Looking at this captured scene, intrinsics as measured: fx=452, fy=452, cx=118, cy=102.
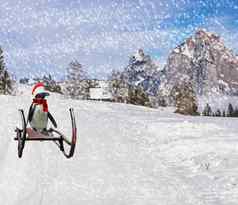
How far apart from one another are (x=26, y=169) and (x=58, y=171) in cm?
76

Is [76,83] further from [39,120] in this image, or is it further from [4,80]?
[39,120]

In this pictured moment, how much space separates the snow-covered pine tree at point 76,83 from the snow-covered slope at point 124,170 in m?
79.8

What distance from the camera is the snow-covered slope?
8672 millimetres

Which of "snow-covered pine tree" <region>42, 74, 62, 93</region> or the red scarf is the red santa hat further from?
"snow-covered pine tree" <region>42, 74, 62, 93</region>

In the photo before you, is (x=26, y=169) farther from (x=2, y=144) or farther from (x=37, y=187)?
(x=2, y=144)

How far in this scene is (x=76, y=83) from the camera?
318ft

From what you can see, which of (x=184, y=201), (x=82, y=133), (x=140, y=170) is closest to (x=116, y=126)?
(x=82, y=133)

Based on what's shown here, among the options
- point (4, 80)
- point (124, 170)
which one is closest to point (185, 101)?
point (4, 80)

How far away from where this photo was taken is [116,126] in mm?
19781

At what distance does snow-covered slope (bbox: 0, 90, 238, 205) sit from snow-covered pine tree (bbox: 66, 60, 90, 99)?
7978 centimetres

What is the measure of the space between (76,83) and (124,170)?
86.8 metres

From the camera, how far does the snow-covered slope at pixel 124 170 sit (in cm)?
867

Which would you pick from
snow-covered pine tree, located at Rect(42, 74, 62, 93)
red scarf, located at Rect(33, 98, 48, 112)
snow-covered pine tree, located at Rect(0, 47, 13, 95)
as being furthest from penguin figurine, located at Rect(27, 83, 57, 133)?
snow-covered pine tree, located at Rect(42, 74, 62, 93)

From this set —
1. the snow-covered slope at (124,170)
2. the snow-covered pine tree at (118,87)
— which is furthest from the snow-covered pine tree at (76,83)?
the snow-covered slope at (124,170)
